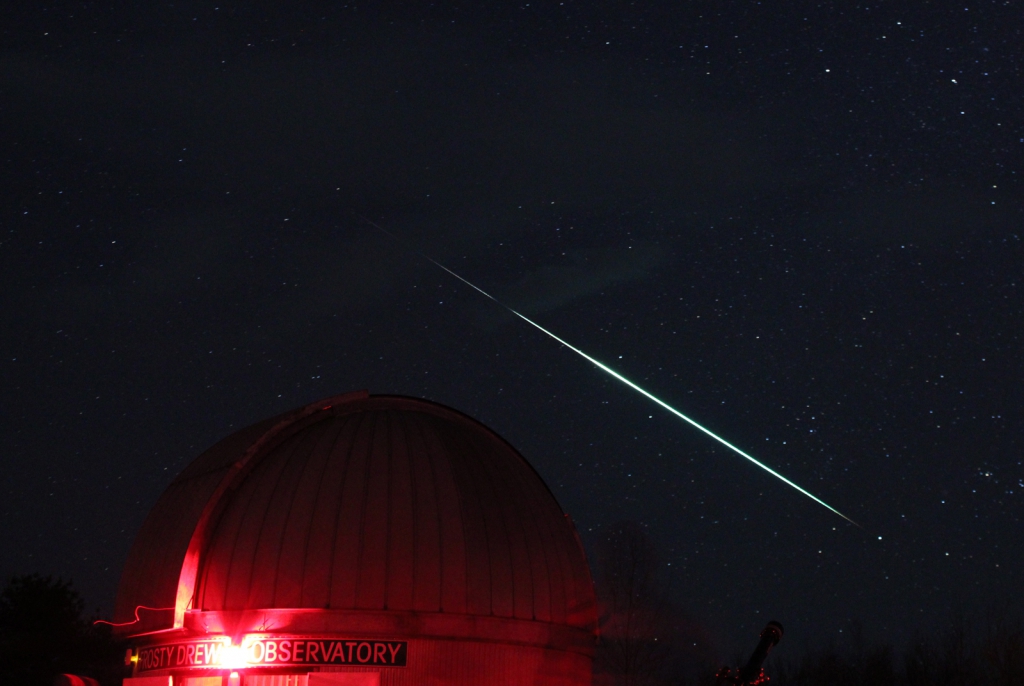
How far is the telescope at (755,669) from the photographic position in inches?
536

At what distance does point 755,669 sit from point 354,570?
25.3 ft

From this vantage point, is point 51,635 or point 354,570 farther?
point 51,635

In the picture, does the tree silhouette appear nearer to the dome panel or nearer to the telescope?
the dome panel

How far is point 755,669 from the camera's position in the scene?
13.6 meters

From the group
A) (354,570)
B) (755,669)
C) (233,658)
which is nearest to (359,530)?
(354,570)

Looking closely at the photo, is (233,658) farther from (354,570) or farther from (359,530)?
(359,530)

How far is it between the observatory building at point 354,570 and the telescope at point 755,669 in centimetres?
605

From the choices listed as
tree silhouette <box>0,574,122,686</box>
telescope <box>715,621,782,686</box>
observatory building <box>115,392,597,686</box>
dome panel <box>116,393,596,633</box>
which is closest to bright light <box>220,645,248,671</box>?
observatory building <box>115,392,597,686</box>

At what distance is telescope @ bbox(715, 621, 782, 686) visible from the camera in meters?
13.6

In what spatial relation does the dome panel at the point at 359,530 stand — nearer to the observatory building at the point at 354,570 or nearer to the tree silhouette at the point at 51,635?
the observatory building at the point at 354,570

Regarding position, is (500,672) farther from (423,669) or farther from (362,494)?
(362,494)

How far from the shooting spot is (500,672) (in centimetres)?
1891

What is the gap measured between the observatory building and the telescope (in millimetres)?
6048

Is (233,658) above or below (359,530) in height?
below
